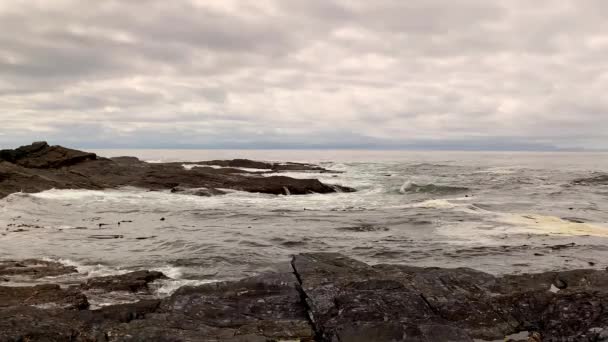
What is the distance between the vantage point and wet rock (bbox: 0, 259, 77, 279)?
455 inches

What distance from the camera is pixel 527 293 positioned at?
8.73 meters

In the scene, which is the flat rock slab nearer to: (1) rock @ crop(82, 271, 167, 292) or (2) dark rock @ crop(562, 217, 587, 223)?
(1) rock @ crop(82, 271, 167, 292)

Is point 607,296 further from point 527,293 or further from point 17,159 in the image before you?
point 17,159

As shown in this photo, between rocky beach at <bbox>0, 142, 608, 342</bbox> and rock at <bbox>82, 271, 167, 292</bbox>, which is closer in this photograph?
rocky beach at <bbox>0, 142, 608, 342</bbox>

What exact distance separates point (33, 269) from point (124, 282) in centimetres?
319

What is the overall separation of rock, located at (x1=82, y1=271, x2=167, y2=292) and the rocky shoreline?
102mm

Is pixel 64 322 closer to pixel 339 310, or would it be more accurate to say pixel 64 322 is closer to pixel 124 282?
pixel 124 282

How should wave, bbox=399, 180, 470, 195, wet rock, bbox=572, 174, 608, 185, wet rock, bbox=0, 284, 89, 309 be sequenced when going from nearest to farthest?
1. wet rock, bbox=0, 284, 89, 309
2. wave, bbox=399, 180, 470, 195
3. wet rock, bbox=572, 174, 608, 185

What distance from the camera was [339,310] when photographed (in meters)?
8.08

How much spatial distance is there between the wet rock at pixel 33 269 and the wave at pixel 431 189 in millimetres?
29143

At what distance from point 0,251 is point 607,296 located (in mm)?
15269

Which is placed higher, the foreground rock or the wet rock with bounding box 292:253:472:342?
the foreground rock

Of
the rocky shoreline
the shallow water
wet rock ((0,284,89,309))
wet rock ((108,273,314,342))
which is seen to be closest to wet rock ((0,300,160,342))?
the rocky shoreline

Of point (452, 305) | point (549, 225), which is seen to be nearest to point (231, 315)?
point (452, 305)
